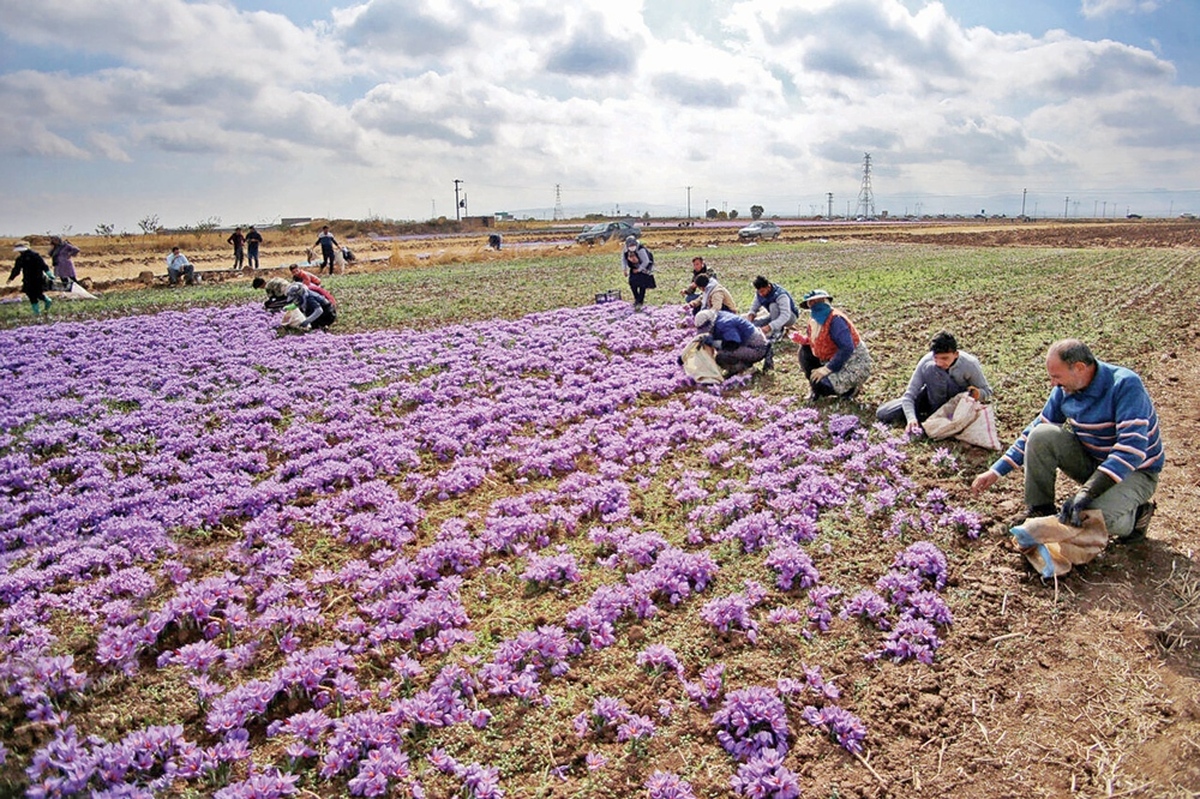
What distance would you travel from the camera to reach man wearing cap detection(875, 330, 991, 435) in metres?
7.72

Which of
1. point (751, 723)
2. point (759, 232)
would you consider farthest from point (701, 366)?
point (759, 232)

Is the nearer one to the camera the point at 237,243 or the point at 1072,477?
the point at 1072,477

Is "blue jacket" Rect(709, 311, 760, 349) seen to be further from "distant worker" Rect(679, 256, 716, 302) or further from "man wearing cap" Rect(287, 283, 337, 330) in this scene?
"man wearing cap" Rect(287, 283, 337, 330)

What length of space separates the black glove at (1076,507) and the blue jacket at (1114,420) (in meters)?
0.26

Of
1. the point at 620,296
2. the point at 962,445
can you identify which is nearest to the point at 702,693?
the point at 962,445

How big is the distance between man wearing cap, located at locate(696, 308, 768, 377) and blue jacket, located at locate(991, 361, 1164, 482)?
5.77 meters

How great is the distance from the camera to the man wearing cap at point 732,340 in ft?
37.4

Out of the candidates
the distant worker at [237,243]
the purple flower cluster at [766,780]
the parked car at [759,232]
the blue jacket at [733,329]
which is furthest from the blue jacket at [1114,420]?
the parked car at [759,232]

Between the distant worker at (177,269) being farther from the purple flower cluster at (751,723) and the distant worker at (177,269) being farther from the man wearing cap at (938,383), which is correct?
the purple flower cluster at (751,723)

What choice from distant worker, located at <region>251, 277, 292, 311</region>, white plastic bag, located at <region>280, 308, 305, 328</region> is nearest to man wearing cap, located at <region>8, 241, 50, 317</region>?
distant worker, located at <region>251, 277, 292, 311</region>

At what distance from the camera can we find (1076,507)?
18.1 ft

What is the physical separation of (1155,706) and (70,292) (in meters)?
29.2

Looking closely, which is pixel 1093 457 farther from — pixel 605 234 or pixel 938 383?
pixel 605 234

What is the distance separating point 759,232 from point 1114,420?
58152 mm
